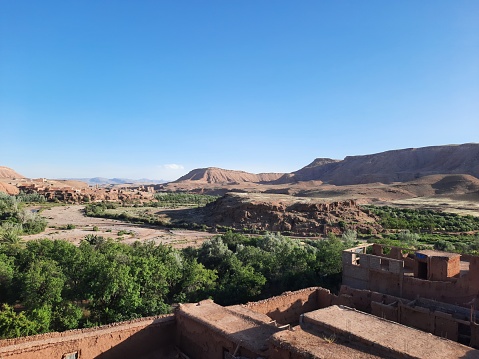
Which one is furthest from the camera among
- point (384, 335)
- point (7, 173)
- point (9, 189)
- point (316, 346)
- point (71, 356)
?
point (7, 173)

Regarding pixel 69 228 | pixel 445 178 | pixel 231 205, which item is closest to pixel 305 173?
pixel 445 178

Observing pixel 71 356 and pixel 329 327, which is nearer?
pixel 329 327

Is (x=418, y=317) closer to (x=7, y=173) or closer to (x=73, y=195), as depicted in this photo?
(x=73, y=195)

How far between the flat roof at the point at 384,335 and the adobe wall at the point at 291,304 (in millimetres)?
3603

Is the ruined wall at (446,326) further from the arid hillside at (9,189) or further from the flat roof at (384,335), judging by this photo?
the arid hillside at (9,189)

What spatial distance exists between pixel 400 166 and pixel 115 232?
105 meters

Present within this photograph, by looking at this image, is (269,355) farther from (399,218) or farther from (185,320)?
(399,218)

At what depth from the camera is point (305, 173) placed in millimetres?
157250

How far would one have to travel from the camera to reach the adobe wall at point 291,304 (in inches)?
535

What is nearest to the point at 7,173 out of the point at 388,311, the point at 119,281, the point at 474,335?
the point at 119,281

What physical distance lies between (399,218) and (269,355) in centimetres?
4681

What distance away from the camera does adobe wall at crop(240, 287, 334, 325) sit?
13586mm

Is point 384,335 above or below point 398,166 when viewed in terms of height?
below

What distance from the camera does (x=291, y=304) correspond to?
47.5 ft
